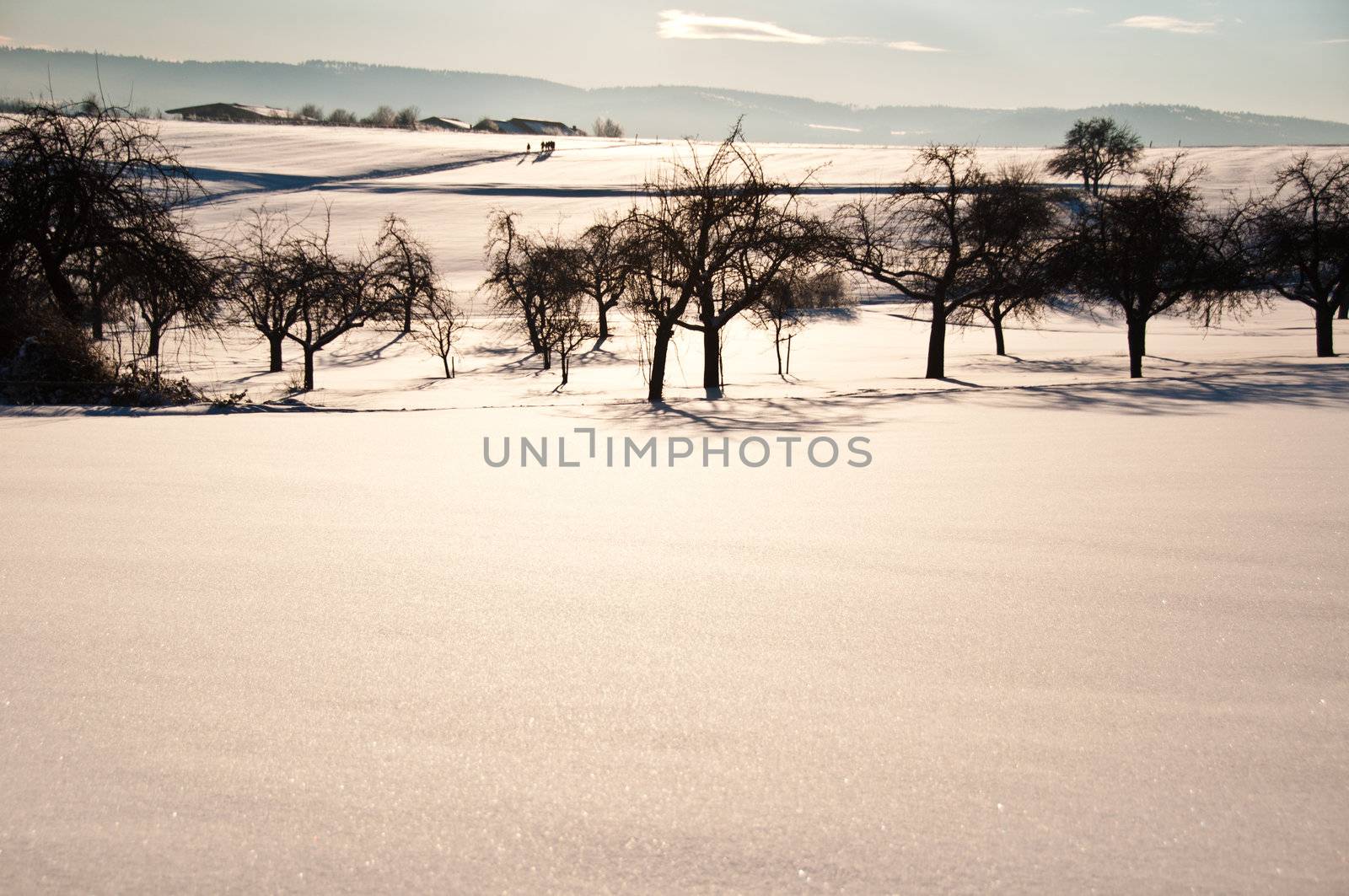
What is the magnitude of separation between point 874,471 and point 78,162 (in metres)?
11.3

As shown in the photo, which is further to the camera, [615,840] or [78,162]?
[78,162]

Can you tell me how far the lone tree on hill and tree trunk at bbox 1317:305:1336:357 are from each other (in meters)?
43.9

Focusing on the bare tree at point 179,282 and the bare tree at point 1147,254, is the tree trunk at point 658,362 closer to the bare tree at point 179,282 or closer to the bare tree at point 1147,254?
the bare tree at point 179,282

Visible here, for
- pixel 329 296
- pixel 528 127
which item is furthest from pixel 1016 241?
pixel 528 127

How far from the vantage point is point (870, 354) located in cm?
3478

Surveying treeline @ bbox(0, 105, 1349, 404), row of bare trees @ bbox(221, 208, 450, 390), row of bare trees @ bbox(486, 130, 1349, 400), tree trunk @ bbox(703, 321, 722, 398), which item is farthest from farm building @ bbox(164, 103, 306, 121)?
tree trunk @ bbox(703, 321, 722, 398)

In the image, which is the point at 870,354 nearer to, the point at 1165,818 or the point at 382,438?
the point at 382,438

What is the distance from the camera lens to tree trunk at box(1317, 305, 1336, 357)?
2260 cm

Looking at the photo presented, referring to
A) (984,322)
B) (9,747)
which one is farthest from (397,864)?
(984,322)

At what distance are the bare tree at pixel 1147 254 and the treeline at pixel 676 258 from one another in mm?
65

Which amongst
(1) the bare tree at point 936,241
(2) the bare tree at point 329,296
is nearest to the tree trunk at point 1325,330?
(1) the bare tree at point 936,241

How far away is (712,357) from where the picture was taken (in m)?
19.9

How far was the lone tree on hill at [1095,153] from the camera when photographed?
64000 millimetres

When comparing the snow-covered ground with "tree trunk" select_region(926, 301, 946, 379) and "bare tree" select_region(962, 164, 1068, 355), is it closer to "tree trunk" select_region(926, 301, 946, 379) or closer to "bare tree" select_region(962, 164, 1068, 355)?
"bare tree" select_region(962, 164, 1068, 355)
